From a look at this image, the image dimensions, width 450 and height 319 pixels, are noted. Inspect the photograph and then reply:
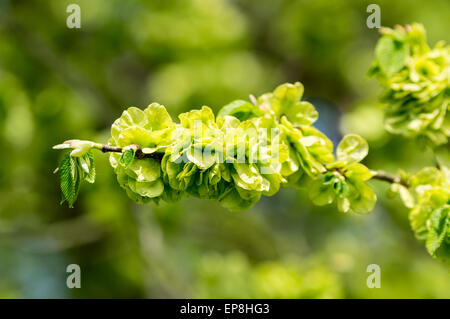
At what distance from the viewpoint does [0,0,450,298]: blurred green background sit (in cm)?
365

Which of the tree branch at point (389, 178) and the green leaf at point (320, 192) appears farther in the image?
the tree branch at point (389, 178)

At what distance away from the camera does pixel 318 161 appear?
1440 mm

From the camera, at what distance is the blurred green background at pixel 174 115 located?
3.65 m

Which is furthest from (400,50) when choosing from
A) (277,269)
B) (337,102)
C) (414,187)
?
(337,102)

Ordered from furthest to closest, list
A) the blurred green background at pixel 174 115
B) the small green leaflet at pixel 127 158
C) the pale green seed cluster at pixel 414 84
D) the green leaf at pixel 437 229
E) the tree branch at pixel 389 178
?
the blurred green background at pixel 174 115
the pale green seed cluster at pixel 414 84
the tree branch at pixel 389 178
the green leaf at pixel 437 229
the small green leaflet at pixel 127 158

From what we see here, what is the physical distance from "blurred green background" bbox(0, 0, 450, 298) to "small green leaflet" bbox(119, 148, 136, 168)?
1.81m

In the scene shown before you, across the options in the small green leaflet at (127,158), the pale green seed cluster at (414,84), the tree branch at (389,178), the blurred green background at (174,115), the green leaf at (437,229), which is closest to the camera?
the small green leaflet at (127,158)

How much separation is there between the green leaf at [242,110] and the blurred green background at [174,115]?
5.25 feet

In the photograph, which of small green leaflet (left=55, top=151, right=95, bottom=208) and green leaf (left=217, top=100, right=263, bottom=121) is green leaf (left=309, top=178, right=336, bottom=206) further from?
small green leaflet (left=55, top=151, right=95, bottom=208)

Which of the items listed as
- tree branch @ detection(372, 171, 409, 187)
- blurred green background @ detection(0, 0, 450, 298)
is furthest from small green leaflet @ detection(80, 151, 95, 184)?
blurred green background @ detection(0, 0, 450, 298)

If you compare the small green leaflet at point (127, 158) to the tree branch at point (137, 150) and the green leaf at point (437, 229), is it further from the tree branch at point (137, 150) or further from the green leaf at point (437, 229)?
the green leaf at point (437, 229)

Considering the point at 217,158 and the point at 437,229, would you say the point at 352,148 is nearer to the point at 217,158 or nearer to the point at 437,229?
the point at 437,229

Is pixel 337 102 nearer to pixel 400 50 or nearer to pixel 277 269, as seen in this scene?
pixel 277 269

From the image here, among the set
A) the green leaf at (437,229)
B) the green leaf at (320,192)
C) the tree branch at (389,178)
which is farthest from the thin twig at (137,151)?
the green leaf at (437,229)
